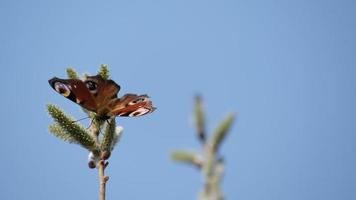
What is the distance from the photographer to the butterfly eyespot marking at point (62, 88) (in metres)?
5.58

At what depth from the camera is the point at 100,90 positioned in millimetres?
5238

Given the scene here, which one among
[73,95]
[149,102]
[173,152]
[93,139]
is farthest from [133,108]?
[173,152]

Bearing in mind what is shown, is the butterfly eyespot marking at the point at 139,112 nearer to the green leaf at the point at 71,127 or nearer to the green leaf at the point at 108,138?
the green leaf at the point at 108,138

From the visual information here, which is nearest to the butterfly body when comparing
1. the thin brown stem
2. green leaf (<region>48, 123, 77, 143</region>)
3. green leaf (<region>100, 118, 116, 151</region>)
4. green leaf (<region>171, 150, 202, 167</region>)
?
green leaf (<region>100, 118, 116, 151</region>)

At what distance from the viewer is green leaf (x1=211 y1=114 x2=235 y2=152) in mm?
1808

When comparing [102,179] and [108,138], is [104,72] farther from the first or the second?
[102,179]

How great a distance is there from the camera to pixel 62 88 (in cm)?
567

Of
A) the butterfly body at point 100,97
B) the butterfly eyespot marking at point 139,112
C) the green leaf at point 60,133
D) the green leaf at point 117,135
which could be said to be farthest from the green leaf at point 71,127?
the butterfly eyespot marking at point 139,112

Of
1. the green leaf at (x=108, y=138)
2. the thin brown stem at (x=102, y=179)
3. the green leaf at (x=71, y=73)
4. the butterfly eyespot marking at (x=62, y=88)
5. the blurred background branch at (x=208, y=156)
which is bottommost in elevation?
the blurred background branch at (x=208, y=156)

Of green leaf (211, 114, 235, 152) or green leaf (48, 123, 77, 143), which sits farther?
green leaf (48, 123, 77, 143)

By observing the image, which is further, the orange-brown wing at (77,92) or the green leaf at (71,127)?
the orange-brown wing at (77,92)

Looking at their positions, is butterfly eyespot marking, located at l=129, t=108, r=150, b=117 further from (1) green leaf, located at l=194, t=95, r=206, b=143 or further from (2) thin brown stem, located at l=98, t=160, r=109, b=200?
(1) green leaf, located at l=194, t=95, r=206, b=143

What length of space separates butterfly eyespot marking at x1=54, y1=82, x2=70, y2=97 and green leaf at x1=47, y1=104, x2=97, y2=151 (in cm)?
123

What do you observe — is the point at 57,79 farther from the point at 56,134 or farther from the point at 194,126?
the point at 194,126
